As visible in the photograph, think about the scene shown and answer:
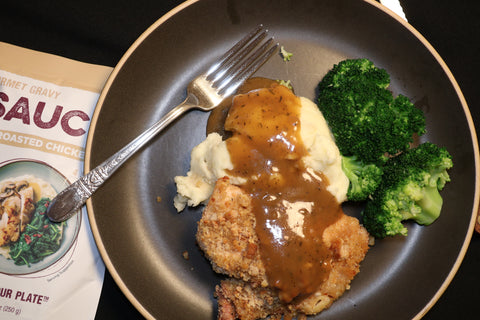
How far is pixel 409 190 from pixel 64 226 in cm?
284

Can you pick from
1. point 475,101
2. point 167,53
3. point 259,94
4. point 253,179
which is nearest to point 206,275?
point 253,179

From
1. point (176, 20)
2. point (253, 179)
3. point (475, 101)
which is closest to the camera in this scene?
point (253, 179)

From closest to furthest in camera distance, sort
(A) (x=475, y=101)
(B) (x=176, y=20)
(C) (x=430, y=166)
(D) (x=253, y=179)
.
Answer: (D) (x=253, y=179), (C) (x=430, y=166), (B) (x=176, y=20), (A) (x=475, y=101)

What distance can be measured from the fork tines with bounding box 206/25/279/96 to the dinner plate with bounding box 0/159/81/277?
1596 millimetres

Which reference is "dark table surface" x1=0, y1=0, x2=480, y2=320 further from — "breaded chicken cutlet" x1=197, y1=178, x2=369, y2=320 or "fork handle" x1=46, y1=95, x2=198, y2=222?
"breaded chicken cutlet" x1=197, y1=178, x2=369, y2=320

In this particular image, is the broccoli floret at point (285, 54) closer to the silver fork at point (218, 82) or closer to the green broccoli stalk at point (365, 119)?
the silver fork at point (218, 82)

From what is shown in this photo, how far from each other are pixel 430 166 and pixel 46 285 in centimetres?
328

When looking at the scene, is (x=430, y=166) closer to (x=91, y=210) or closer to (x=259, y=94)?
(x=259, y=94)

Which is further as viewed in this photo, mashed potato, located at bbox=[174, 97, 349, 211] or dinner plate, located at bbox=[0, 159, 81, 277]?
dinner plate, located at bbox=[0, 159, 81, 277]

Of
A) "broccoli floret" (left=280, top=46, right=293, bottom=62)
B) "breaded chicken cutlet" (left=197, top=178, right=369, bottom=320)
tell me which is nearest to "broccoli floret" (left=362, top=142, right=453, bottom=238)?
"breaded chicken cutlet" (left=197, top=178, right=369, bottom=320)

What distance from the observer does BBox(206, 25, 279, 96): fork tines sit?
10.7ft

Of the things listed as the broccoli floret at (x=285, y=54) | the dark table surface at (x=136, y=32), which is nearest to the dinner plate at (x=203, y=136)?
the broccoli floret at (x=285, y=54)

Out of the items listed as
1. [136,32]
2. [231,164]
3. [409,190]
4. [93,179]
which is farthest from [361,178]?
Answer: [136,32]

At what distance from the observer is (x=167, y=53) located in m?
3.23
